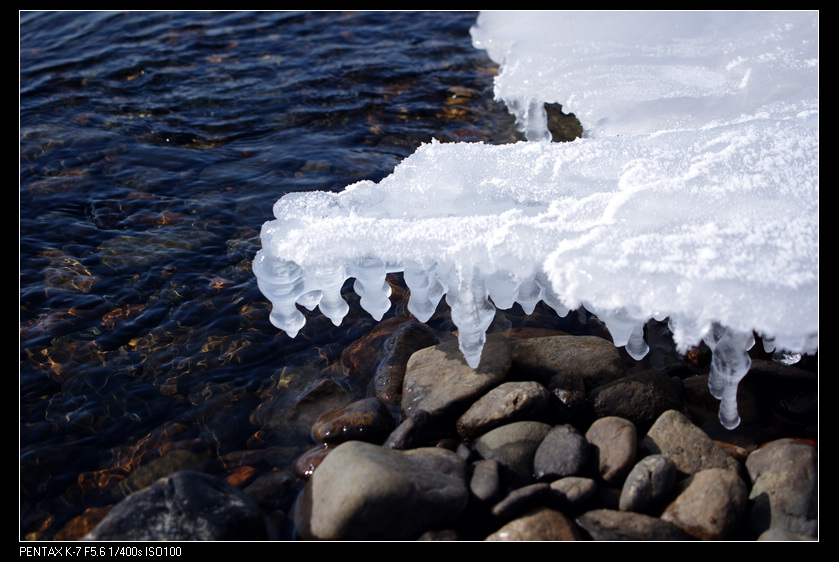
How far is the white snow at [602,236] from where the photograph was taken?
9.29 ft

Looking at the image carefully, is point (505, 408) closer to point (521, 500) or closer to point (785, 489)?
point (521, 500)

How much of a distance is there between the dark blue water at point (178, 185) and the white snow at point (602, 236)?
883 millimetres

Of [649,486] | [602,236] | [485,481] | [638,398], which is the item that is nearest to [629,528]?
[649,486]

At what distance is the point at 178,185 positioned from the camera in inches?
225

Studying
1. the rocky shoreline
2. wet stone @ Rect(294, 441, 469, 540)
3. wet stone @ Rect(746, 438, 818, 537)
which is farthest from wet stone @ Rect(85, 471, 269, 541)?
wet stone @ Rect(746, 438, 818, 537)

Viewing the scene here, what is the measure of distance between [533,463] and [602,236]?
3.82ft

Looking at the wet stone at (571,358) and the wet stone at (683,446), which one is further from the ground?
the wet stone at (571,358)

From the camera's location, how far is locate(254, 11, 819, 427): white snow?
9.29 ft

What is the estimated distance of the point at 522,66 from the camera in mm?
6363

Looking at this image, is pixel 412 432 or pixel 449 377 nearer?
pixel 412 432

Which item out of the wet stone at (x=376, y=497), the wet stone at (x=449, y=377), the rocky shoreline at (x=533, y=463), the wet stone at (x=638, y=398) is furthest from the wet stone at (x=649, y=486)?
the wet stone at (x=449, y=377)

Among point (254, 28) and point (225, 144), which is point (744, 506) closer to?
point (225, 144)

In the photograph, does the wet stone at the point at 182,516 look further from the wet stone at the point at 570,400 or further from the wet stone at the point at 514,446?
the wet stone at the point at 570,400

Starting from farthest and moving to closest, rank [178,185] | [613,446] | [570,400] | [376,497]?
[178,185] < [570,400] < [613,446] < [376,497]
